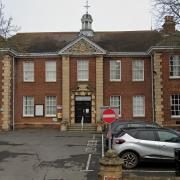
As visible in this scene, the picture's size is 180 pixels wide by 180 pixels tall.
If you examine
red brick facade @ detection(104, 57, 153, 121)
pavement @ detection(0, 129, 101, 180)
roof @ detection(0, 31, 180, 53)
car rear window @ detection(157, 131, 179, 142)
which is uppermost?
roof @ detection(0, 31, 180, 53)

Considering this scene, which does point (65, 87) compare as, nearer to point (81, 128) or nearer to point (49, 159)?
point (81, 128)

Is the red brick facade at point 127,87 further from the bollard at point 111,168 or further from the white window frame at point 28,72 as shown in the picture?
the bollard at point 111,168

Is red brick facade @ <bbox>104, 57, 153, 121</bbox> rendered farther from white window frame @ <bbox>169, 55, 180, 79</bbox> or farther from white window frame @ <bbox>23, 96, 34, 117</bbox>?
white window frame @ <bbox>23, 96, 34, 117</bbox>

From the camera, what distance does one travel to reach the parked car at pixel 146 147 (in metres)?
17.7

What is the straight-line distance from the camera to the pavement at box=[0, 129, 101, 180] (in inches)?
679

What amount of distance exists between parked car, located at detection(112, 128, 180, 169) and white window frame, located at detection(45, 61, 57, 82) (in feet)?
78.0

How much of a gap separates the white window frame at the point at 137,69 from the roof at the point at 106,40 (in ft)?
3.90

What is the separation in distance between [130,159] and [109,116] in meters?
4.04

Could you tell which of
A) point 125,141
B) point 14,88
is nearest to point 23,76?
point 14,88

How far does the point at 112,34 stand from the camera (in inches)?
1793

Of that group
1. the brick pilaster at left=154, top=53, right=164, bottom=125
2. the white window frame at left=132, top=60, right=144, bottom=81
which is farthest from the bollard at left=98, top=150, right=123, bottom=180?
the white window frame at left=132, top=60, right=144, bottom=81

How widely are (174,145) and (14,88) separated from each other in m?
25.9

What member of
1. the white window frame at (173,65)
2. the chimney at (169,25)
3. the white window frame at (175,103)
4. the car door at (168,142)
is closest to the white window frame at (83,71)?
the white window frame at (173,65)

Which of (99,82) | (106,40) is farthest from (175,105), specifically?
(106,40)
